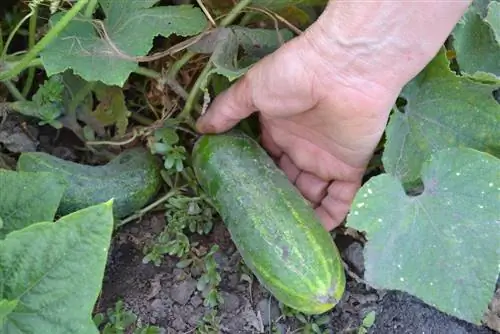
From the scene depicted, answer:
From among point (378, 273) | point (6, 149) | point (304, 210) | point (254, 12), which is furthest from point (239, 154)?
point (6, 149)

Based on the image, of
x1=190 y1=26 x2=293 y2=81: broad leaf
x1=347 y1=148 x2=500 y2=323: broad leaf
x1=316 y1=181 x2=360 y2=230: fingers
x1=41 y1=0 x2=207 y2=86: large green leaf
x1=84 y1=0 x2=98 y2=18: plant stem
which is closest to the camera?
x1=347 y1=148 x2=500 y2=323: broad leaf

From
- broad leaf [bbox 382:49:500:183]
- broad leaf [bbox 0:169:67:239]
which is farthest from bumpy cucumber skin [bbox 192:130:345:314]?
broad leaf [bbox 0:169:67:239]

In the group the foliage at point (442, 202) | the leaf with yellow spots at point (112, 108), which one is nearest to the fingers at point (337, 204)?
the foliage at point (442, 202)

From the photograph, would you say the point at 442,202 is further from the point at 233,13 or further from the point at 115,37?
the point at 115,37

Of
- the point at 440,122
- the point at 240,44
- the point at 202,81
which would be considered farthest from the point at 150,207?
the point at 440,122

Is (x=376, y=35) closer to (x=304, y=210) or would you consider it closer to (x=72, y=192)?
(x=304, y=210)

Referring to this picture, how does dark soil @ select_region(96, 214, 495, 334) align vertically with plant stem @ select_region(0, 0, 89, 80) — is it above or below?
below

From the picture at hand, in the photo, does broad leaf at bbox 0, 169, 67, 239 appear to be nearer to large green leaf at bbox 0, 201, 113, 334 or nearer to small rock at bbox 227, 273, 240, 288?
large green leaf at bbox 0, 201, 113, 334
